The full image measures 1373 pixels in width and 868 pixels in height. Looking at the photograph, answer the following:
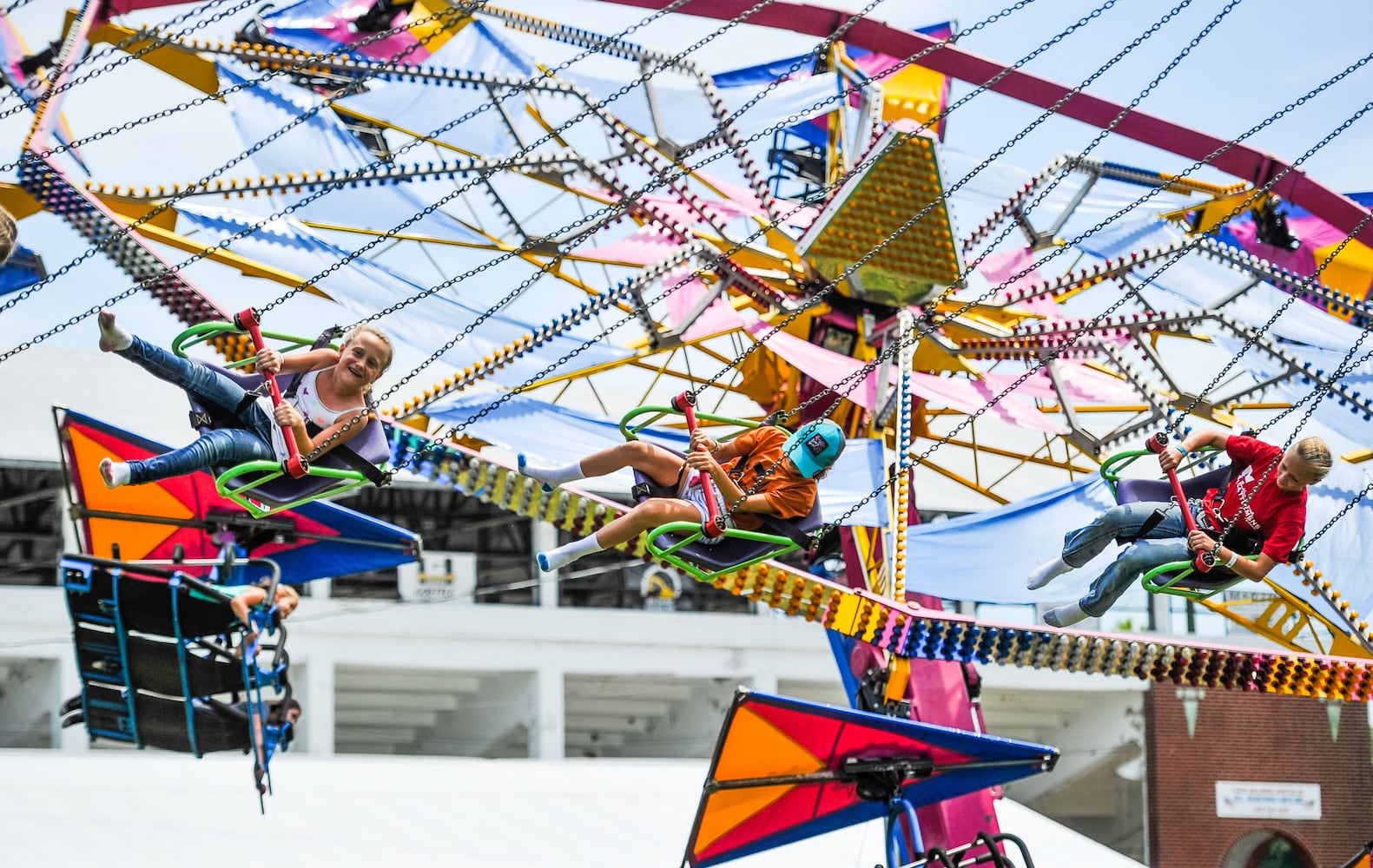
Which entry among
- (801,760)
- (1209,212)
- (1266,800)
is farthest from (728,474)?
(1266,800)

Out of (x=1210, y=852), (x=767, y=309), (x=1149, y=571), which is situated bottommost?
(x=1210, y=852)

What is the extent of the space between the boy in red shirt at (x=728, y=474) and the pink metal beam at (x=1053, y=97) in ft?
24.9

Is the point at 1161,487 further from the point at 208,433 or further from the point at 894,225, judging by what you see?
the point at 208,433

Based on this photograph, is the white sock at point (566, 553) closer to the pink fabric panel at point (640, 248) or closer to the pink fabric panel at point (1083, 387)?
the pink fabric panel at point (640, 248)

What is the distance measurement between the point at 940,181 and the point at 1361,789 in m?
16.8

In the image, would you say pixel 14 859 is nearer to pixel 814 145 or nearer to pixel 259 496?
pixel 259 496

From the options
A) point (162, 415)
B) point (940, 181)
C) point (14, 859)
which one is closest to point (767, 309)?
point (940, 181)

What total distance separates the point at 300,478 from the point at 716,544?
242cm

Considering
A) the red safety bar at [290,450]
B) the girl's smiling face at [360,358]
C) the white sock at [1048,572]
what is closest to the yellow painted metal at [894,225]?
the white sock at [1048,572]

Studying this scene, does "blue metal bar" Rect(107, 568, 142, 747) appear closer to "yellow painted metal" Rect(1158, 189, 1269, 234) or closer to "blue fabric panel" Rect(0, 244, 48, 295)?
"blue fabric panel" Rect(0, 244, 48, 295)

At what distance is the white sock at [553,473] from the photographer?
36.3 ft

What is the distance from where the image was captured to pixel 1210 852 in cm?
2739

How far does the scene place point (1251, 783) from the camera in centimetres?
2764

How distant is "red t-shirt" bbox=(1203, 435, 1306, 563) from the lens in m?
10.7
